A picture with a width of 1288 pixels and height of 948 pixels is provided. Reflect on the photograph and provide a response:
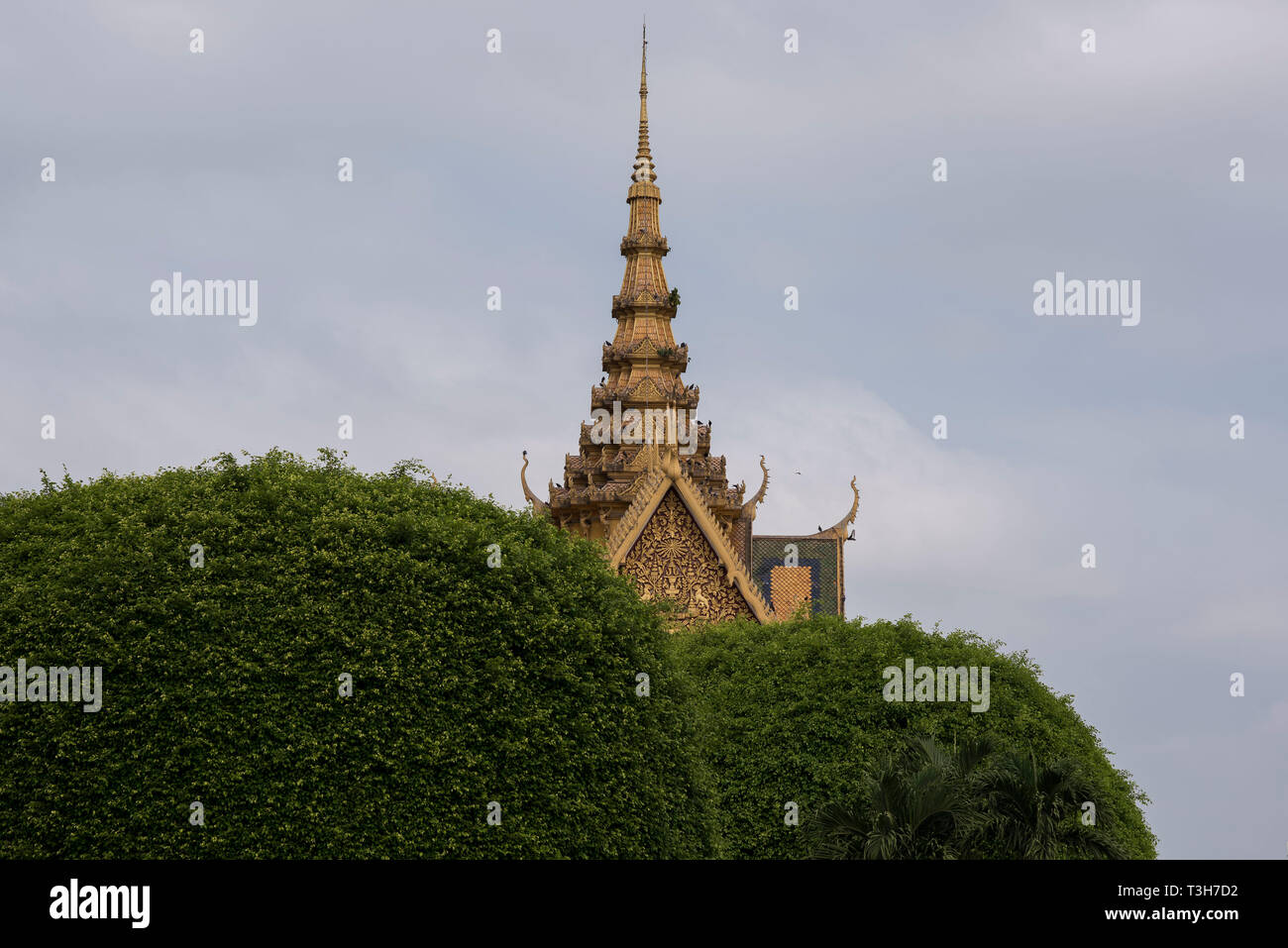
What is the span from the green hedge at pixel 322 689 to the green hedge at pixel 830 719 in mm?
5465

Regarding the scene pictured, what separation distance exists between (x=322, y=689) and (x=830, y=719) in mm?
11560

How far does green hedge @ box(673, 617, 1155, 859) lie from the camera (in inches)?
1113

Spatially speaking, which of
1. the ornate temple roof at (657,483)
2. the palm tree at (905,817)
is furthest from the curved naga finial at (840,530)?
the palm tree at (905,817)

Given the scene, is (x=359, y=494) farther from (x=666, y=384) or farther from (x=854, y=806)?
(x=666, y=384)

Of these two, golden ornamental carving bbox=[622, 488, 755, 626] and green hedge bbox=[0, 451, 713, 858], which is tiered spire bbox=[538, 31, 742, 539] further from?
green hedge bbox=[0, 451, 713, 858]

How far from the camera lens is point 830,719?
29.0 m

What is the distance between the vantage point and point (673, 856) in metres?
22.0

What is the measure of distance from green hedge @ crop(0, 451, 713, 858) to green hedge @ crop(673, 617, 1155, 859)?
17.9 feet

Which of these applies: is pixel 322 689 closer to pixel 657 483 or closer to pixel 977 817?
pixel 977 817

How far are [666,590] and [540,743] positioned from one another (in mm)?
16158

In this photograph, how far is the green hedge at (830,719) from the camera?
28281mm

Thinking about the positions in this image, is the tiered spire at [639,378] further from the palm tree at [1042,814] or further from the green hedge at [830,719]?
the palm tree at [1042,814]
